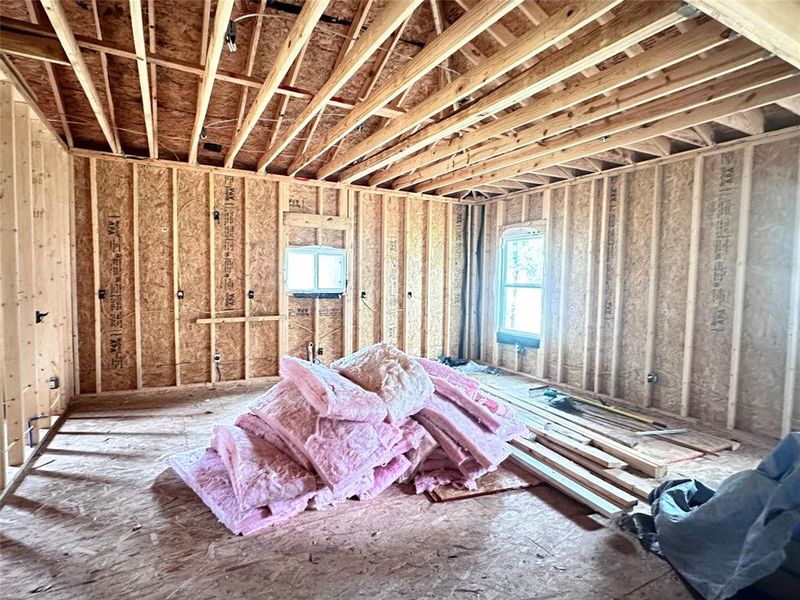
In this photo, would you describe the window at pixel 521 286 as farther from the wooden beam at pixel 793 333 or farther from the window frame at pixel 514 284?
the wooden beam at pixel 793 333

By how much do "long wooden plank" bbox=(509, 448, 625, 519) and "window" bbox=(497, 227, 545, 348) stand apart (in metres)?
3.20

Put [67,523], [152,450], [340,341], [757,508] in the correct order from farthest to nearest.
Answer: [340,341] < [152,450] < [67,523] < [757,508]

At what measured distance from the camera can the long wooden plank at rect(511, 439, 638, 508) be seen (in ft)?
8.50

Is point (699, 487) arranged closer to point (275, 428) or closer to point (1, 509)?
point (275, 428)

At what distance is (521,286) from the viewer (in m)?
6.49

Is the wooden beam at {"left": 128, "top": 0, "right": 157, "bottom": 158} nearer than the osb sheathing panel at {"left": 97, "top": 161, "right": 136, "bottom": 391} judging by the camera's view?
Yes

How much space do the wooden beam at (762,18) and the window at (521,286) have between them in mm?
4215

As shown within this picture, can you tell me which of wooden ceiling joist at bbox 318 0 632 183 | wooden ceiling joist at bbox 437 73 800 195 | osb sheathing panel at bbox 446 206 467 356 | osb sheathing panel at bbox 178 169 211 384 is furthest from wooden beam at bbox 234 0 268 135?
osb sheathing panel at bbox 446 206 467 356

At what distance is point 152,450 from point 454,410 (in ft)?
8.67

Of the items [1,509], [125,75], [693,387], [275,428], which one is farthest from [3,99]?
[693,387]

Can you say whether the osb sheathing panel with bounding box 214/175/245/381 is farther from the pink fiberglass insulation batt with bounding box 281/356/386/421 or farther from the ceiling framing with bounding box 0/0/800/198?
the pink fiberglass insulation batt with bounding box 281/356/386/421

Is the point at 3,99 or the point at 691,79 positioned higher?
the point at 691,79

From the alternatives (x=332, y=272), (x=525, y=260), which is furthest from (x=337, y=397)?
(x=525, y=260)

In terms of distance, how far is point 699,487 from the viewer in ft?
7.72
